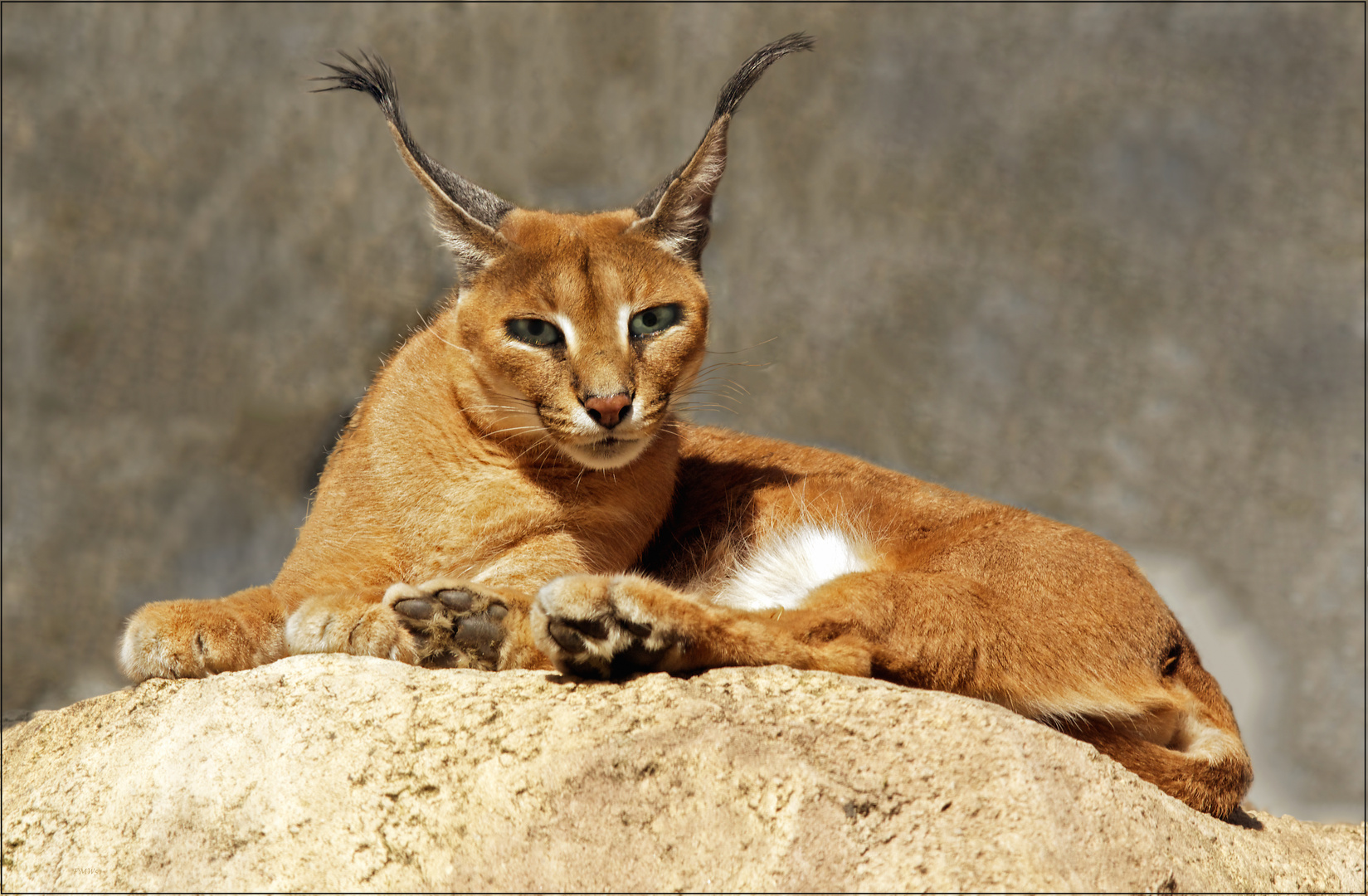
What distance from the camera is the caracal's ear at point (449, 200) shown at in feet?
12.8

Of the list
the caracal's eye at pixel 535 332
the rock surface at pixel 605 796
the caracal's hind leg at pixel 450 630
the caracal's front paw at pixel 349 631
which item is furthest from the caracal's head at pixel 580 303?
the rock surface at pixel 605 796

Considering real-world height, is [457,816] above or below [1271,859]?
above

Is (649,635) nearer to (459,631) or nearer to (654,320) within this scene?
(459,631)

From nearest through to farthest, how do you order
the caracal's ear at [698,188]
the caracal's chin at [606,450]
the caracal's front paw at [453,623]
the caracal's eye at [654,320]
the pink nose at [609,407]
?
the caracal's front paw at [453,623], the pink nose at [609,407], the caracal's chin at [606,450], the caracal's eye at [654,320], the caracal's ear at [698,188]

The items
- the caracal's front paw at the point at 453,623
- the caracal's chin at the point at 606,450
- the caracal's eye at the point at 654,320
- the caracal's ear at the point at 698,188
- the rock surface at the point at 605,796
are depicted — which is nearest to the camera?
the rock surface at the point at 605,796

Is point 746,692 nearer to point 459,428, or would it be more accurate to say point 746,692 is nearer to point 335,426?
point 459,428

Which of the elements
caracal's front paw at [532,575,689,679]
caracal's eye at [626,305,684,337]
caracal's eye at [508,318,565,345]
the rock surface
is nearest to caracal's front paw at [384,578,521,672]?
the rock surface

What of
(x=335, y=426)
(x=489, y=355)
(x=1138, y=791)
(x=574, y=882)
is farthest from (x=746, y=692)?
(x=335, y=426)

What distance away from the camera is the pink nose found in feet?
11.6

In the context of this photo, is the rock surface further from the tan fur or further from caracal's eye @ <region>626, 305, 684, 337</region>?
caracal's eye @ <region>626, 305, 684, 337</region>

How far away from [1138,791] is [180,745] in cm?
262

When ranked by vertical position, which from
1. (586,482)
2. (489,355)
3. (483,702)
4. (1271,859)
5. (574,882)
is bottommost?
(1271,859)

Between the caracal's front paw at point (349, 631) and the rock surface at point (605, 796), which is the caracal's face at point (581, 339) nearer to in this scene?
the caracal's front paw at point (349, 631)

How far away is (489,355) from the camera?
3.78 meters
